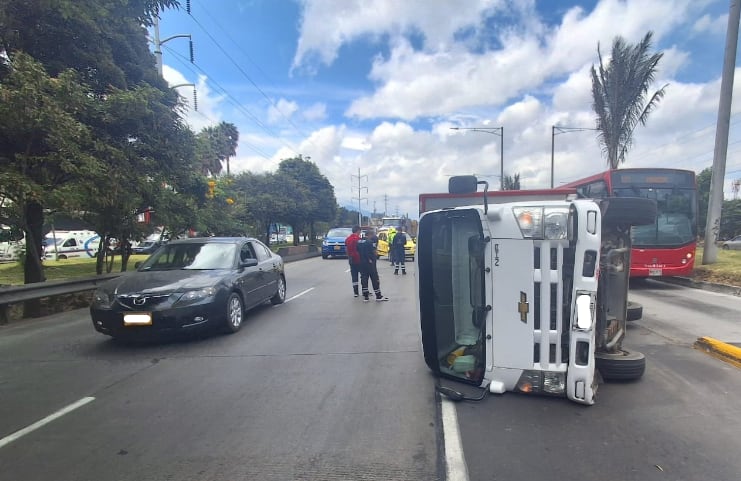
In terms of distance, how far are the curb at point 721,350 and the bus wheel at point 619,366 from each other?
1606 mm

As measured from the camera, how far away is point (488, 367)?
4.11 metres

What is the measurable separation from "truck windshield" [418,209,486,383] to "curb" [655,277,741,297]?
9458mm

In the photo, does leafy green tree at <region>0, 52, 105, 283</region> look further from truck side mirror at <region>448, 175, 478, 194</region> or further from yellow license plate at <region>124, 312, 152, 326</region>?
truck side mirror at <region>448, 175, 478, 194</region>

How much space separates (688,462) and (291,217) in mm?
33539

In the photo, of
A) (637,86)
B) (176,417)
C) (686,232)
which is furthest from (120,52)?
(637,86)

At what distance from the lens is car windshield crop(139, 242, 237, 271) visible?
740 centimetres

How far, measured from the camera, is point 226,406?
13.6 ft

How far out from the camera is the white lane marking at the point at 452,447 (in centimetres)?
294

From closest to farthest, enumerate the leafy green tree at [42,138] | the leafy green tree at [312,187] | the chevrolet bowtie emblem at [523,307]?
the chevrolet bowtie emblem at [523,307] → the leafy green tree at [42,138] → the leafy green tree at [312,187]

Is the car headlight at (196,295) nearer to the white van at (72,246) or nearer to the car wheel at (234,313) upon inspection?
the car wheel at (234,313)

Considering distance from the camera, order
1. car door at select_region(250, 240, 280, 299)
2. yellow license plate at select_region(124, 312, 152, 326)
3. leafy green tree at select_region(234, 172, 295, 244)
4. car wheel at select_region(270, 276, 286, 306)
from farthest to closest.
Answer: leafy green tree at select_region(234, 172, 295, 244), car wheel at select_region(270, 276, 286, 306), car door at select_region(250, 240, 280, 299), yellow license plate at select_region(124, 312, 152, 326)

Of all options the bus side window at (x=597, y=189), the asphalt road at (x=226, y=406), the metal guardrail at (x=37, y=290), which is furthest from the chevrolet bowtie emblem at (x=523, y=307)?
the bus side window at (x=597, y=189)

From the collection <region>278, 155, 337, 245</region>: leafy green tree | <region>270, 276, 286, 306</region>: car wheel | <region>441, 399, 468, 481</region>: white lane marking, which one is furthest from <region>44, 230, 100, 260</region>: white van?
<region>441, 399, 468, 481</region>: white lane marking

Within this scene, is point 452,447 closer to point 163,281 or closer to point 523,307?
point 523,307
